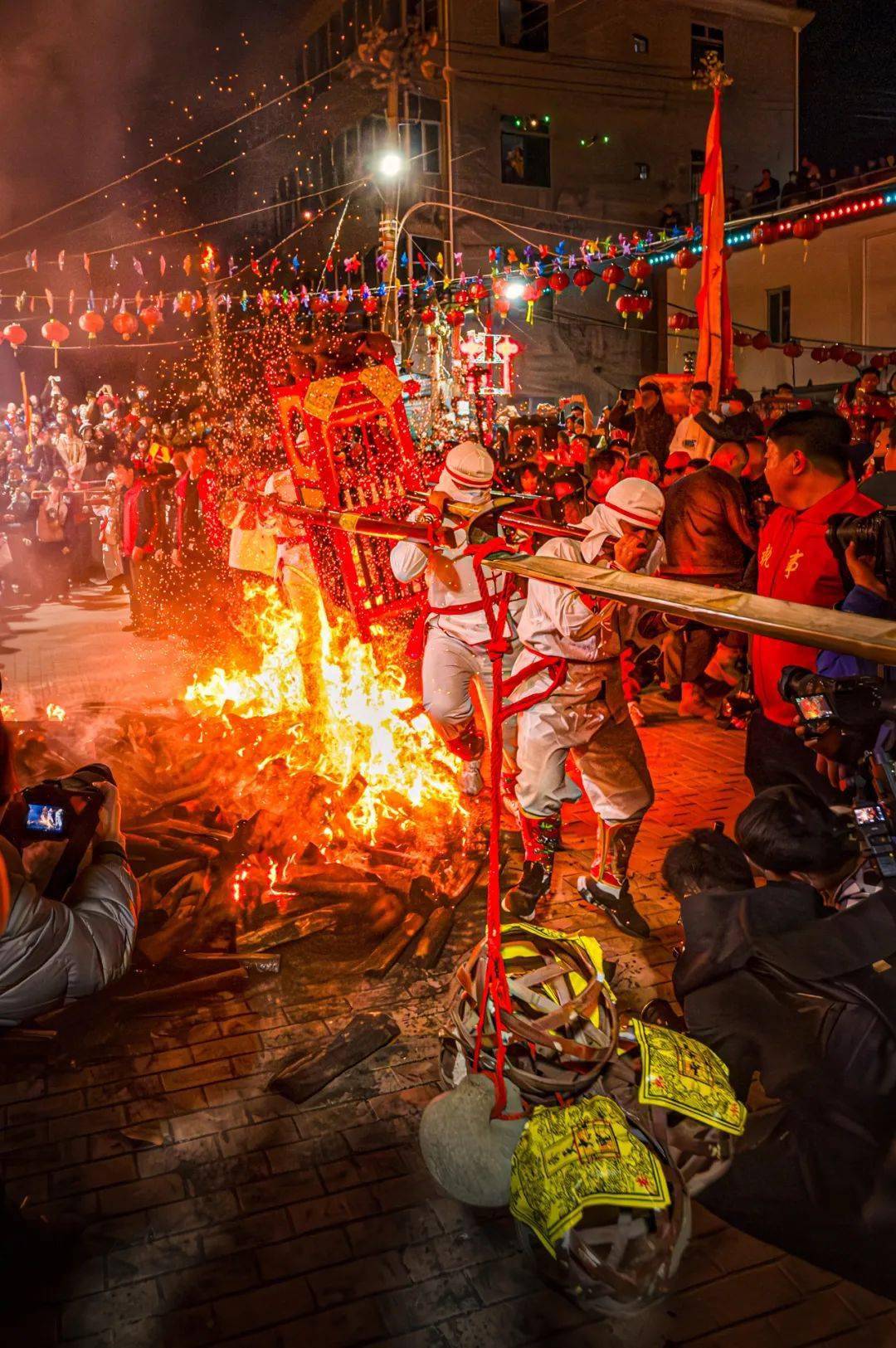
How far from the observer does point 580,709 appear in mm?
5043

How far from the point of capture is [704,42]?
31.4 meters

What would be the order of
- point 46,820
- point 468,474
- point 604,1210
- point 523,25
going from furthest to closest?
1. point 523,25
2. point 468,474
3. point 46,820
4. point 604,1210

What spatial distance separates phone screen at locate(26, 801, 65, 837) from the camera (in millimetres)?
3109

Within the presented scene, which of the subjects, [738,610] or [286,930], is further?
[286,930]

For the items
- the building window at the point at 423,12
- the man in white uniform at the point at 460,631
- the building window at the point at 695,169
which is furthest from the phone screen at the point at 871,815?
the building window at the point at 695,169

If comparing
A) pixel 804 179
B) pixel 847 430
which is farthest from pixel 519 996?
pixel 804 179

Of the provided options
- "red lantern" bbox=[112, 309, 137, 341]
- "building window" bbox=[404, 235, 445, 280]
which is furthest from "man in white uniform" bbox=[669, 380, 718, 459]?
"building window" bbox=[404, 235, 445, 280]

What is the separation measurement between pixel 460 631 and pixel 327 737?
1.51m

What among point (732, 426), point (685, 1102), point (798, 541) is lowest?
point (685, 1102)

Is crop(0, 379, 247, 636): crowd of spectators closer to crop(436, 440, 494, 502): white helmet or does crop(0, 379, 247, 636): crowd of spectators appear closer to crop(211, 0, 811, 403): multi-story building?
crop(436, 440, 494, 502): white helmet

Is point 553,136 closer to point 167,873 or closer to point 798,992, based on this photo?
point 167,873

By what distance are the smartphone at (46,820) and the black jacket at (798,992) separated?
204cm

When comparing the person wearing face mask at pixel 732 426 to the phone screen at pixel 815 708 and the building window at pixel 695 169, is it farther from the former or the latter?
the building window at pixel 695 169

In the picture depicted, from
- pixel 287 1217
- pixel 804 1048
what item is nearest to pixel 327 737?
pixel 287 1217
